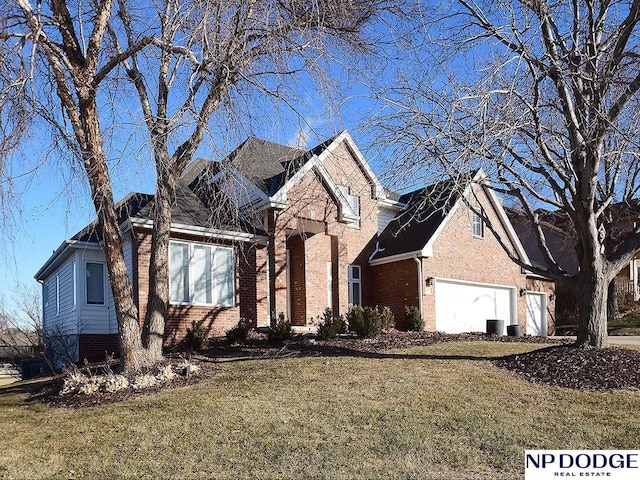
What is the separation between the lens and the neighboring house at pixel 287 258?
47.7ft

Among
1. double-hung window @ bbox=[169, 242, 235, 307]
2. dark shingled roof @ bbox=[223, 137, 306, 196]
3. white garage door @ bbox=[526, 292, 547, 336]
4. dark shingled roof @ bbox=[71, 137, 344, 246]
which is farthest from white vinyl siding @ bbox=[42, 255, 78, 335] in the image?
white garage door @ bbox=[526, 292, 547, 336]

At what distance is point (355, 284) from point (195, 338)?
790cm

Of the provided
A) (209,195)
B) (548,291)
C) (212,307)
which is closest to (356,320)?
(212,307)

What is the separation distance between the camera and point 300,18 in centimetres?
1038

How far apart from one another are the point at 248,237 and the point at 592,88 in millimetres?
9271

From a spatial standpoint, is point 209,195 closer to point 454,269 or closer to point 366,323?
point 366,323

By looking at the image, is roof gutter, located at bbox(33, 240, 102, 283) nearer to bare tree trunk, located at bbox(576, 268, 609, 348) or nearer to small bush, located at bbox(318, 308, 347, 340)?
small bush, located at bbox(318, 308, 347, 340)

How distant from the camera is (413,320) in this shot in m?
17.0

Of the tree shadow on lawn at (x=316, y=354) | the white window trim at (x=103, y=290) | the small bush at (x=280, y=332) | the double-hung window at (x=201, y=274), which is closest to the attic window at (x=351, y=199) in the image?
the double-hung window at (x=201, y=274)

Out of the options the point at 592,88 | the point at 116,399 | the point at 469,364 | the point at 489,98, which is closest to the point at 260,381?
the point at 116,399

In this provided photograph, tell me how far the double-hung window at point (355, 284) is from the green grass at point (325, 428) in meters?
9.87

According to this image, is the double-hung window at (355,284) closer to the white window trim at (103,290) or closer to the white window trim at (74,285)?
the white window trim at (103,290)

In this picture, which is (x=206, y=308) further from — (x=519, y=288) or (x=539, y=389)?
(x=519, y=288)

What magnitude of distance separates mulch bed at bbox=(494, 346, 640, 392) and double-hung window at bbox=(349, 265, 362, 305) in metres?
9.47
